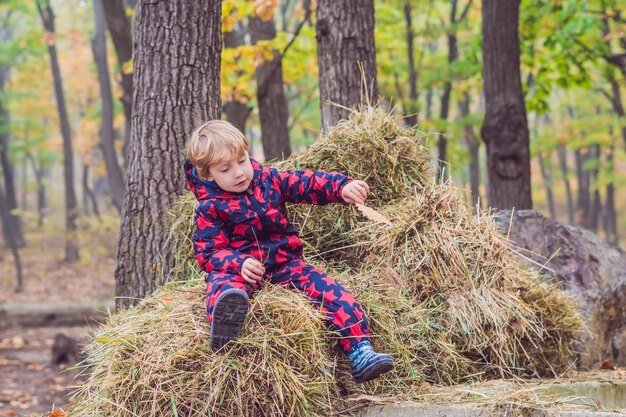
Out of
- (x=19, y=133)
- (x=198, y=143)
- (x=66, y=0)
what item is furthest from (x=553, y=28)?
(x=66, y=0)

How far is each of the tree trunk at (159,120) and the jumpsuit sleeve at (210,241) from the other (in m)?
1.03

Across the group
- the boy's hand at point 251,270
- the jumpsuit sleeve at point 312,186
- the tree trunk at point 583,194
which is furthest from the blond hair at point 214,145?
the tree trunk at point 583,194

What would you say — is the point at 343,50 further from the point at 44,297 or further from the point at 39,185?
the point at 39,185

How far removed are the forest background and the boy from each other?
46.5 inches

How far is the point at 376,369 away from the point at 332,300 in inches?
18.7

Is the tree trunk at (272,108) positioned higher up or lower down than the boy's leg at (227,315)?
higher up

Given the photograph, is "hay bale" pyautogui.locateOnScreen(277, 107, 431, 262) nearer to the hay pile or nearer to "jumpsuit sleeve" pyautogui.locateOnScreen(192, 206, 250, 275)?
the hay pile

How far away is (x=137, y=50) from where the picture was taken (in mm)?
4984

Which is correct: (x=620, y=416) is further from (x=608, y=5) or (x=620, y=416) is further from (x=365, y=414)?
(x=608, y=5)

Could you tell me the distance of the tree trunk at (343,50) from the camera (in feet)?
20.9

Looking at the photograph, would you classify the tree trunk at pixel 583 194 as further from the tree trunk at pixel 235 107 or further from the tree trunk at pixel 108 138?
the tree trunk at pixel 108 138

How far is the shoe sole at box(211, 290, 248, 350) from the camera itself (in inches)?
125

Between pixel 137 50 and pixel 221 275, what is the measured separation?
230cm

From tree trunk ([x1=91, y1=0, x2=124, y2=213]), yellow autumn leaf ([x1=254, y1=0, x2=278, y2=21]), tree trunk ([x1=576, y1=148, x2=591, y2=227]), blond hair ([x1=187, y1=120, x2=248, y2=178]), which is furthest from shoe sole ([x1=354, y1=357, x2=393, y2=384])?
tree trunk ([x1=576, y1=148, x2=591, y2=227])
